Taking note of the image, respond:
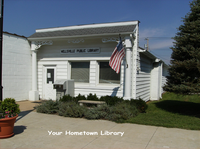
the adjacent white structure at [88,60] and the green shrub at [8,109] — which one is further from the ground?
the adjacent white structure at [88,60]

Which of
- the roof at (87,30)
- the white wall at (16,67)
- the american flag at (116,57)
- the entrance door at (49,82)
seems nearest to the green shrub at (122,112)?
the american flag at (116,57)

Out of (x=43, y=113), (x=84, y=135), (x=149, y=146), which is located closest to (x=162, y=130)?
(x=149, y=146)

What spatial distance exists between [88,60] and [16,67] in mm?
4064

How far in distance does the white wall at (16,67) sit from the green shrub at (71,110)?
13.1ft

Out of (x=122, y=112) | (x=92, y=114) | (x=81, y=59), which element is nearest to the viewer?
(x=122, y=112)

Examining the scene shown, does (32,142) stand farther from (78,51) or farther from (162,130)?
(78,51)

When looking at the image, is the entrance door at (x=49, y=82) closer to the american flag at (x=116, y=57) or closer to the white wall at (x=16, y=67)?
the white wall at (x=16, y=67)

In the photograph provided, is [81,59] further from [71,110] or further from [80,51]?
[71,110]

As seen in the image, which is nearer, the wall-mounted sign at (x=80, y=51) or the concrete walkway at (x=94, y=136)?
the concrete walkway at (x=94, y=136)

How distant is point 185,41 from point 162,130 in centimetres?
382

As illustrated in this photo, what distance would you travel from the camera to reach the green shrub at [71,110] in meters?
7.49

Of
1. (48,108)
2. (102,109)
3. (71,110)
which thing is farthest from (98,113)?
(48,108)

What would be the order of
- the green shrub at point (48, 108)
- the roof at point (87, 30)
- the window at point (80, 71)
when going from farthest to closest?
the window at point (80, 71)
the roof at point (87, 30)
the green shrub at point (48, 108)

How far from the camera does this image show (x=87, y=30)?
33.8 feet
